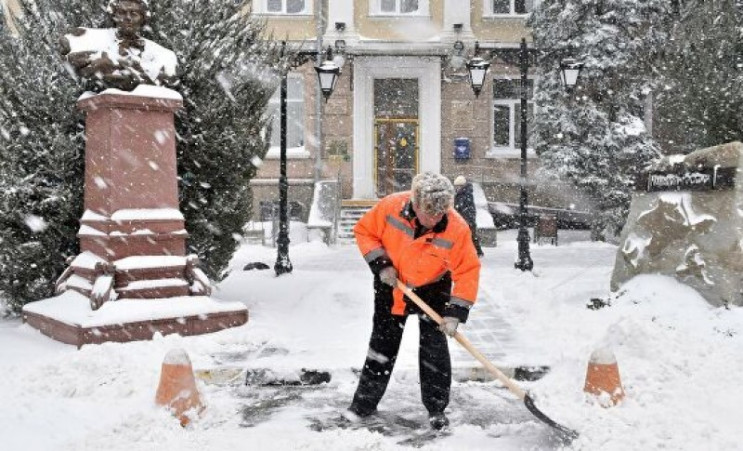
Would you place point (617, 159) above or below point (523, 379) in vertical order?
above

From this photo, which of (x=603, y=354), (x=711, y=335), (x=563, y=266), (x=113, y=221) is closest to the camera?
(x=603, y=354)

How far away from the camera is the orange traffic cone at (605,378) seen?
14.9 ft

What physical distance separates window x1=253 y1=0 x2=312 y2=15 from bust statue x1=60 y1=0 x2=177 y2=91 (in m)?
16.1

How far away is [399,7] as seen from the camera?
23.2 metres

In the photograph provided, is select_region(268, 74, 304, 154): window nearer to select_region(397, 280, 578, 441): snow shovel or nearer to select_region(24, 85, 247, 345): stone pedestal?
select_region(24, 85, 247, 345): stone pedestal

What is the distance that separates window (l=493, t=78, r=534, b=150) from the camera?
2338cm

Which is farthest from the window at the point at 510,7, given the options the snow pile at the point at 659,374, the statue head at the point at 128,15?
the statue head at the point at 128,15

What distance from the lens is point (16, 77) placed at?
7906 mm

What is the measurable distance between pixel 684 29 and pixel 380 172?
11029 millimetres

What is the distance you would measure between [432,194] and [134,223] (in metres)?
3.78

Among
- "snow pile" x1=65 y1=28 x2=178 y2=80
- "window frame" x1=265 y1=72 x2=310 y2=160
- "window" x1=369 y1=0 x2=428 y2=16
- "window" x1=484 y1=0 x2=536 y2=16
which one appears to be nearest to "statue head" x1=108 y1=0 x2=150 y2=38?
"snow pile" x1=65 y1=28 x2=178 y2=80

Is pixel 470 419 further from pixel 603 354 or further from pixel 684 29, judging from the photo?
pixel 684 29

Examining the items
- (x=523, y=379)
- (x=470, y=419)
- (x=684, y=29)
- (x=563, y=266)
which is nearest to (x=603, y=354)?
(x=470, y=419)

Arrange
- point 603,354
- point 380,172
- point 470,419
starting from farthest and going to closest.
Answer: point 380,172, point 470,419, point 603,354
